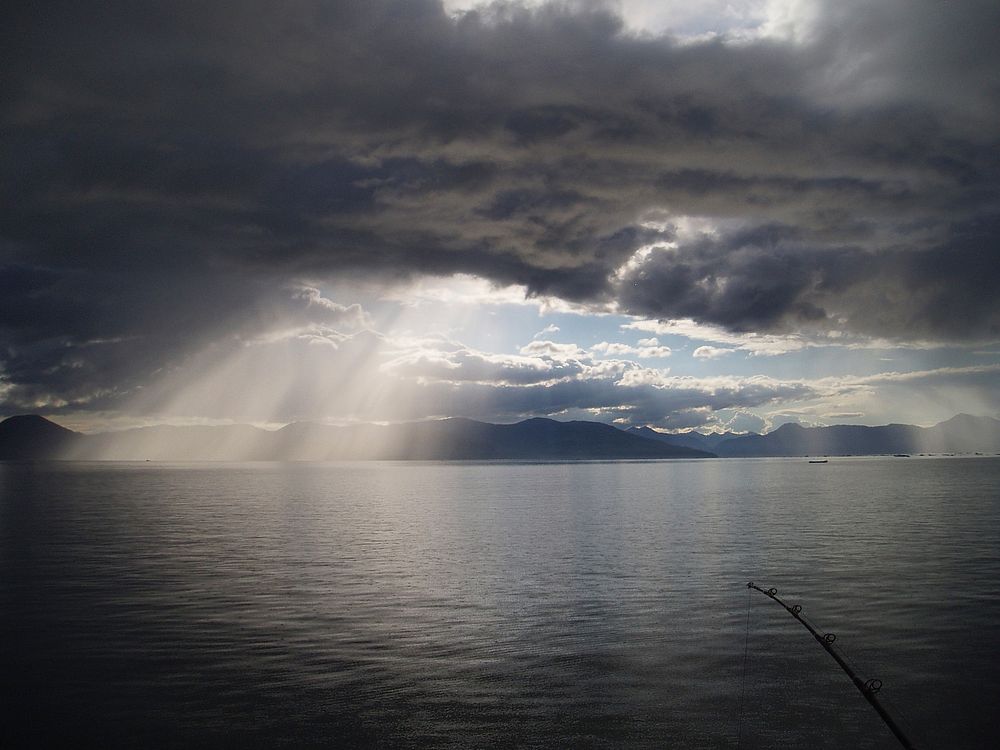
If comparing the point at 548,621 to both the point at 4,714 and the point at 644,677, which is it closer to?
the point at 644,677

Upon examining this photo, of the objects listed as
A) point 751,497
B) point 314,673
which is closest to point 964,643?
point 314,673

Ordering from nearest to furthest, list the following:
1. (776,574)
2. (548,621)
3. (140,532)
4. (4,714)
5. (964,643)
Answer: (4,714), (964,643), (548,621), (776,574), (140,532)

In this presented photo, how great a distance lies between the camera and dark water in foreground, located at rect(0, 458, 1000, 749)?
21.4 meters

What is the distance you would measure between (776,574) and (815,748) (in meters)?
28.7

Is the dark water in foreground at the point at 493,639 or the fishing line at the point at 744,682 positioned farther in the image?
the dark water in foreground at the point at 493,639

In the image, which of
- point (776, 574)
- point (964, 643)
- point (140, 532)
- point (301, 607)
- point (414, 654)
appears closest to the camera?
point (414, 654)

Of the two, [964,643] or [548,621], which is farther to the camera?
[548,621]

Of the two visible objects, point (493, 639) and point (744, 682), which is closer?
point (744, 682)

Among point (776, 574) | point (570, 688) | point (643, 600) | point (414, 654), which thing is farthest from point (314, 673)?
point (776, 574)

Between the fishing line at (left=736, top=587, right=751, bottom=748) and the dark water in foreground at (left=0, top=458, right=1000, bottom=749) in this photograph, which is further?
the dark water in foreground at (left=0, top=458, right=1000, bottom=749)

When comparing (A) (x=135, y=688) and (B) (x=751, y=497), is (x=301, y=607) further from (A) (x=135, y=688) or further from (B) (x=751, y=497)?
(B) (x=751, y=497)

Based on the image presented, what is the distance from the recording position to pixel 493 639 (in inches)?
1199

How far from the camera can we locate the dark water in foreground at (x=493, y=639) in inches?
842

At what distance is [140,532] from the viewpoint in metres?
72.6
